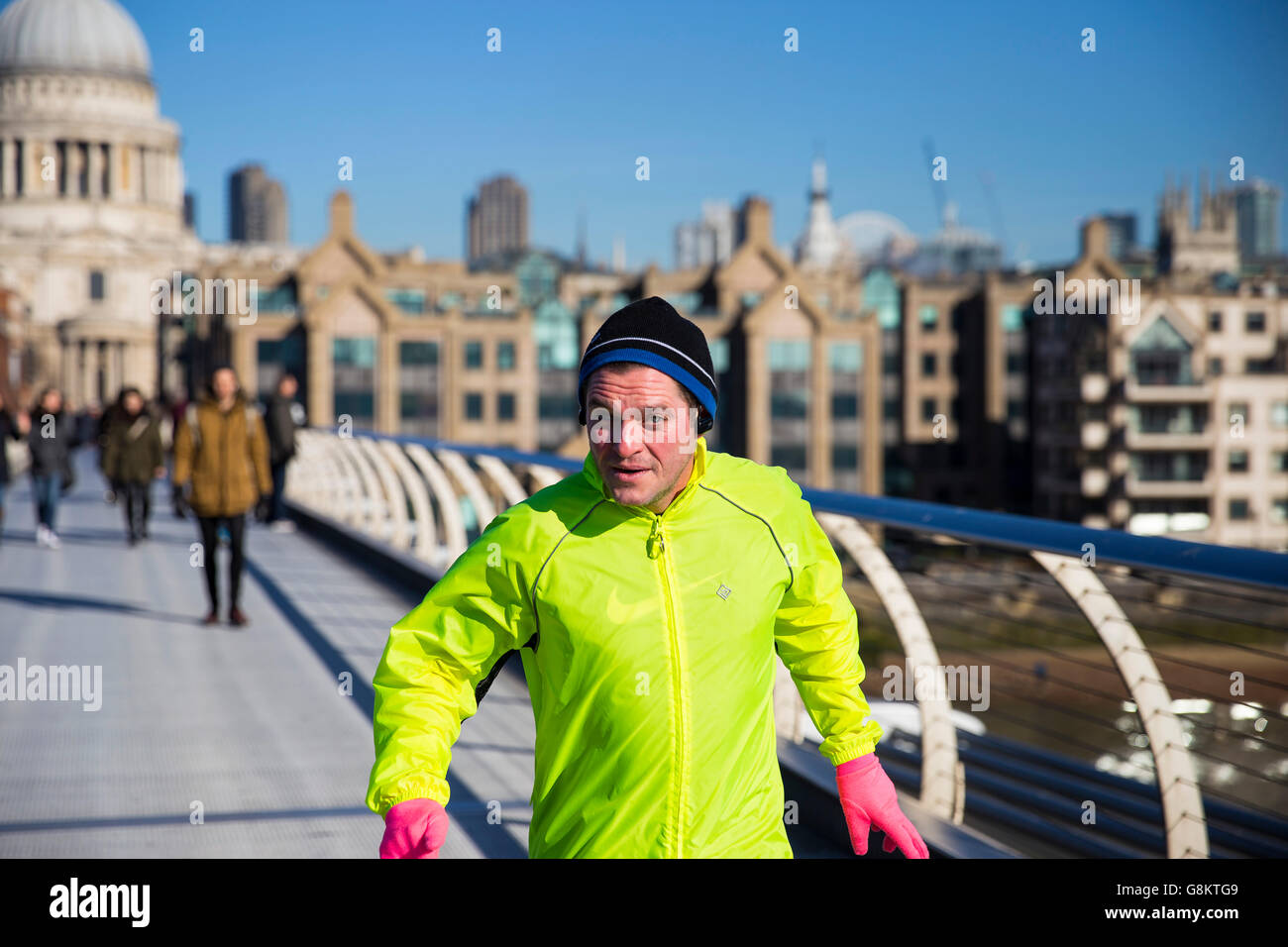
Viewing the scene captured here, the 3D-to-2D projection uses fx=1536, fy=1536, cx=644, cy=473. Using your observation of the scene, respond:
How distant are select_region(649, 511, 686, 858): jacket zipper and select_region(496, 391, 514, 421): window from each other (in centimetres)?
8313

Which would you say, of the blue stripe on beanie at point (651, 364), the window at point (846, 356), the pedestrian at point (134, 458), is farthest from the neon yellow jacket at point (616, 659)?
the window at point (846, 356)

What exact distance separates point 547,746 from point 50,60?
5137 inches

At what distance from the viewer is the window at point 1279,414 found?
275ft

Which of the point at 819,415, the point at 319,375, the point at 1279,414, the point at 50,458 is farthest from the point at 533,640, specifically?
the point at 1279,414

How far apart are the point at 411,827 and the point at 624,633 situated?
421 mm

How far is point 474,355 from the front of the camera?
278ft

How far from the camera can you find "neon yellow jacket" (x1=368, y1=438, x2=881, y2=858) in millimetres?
2314

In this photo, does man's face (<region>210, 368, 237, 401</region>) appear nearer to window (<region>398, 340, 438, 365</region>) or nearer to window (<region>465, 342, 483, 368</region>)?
window (<region>398, 340, 438, 365</region>)

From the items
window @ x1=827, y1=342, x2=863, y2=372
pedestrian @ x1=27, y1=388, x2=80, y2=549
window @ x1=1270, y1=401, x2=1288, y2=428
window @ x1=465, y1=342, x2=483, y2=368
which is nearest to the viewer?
pedestrian @ x1=27, y1=388, x2=80, y2=549

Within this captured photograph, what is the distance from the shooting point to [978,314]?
306ft

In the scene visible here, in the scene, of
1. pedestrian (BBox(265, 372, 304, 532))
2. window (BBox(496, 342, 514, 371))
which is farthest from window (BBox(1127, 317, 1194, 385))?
pedestrian (BBox(265, 372, 304, 532))

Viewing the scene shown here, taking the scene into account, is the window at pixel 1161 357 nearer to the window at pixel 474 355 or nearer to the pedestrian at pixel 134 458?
the window at pixel 474 355

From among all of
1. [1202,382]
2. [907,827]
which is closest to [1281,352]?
[1202,382]
